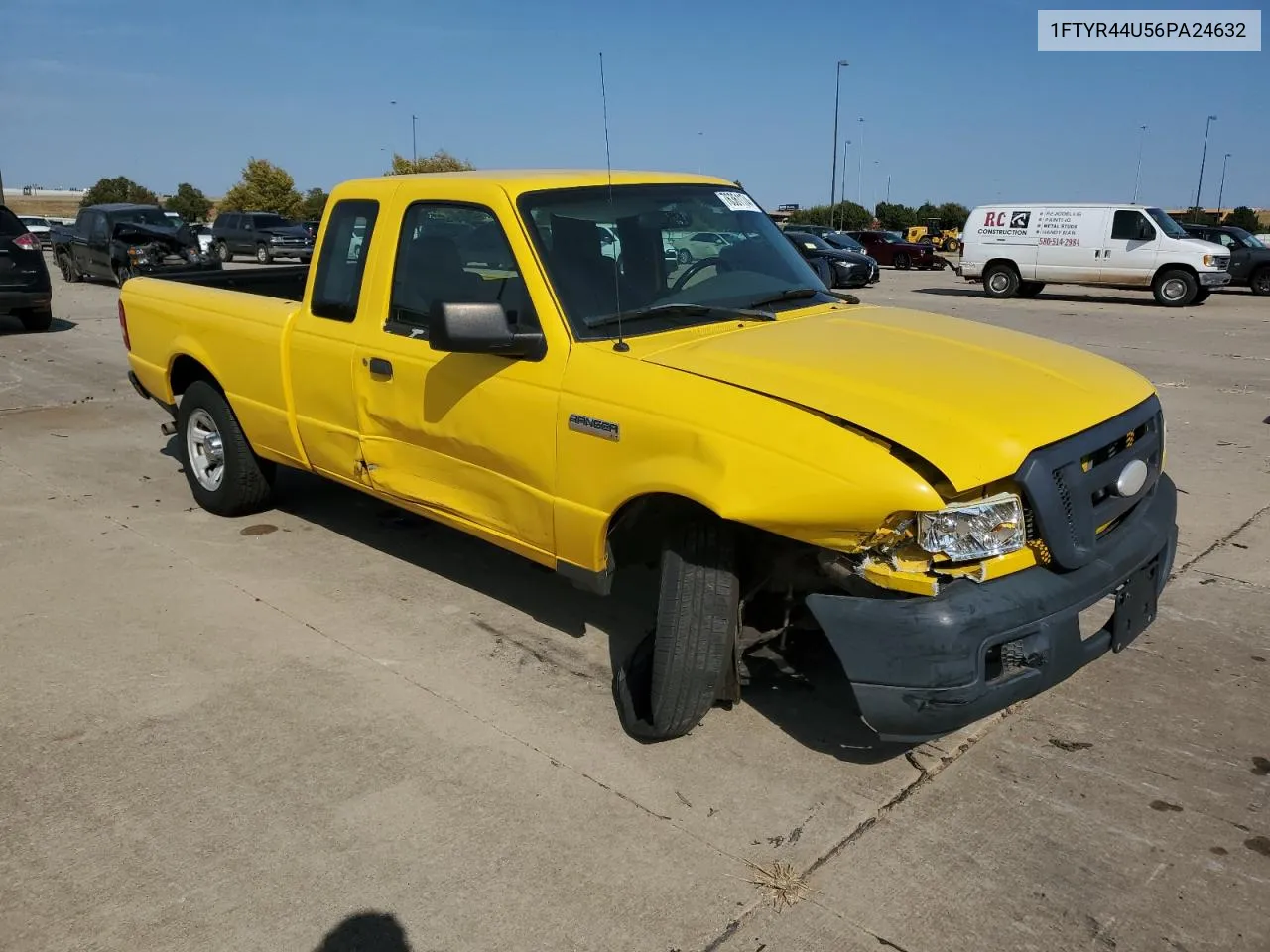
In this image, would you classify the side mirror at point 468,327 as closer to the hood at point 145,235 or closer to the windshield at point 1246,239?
the hood at point 145,235

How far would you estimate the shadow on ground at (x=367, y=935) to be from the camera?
2660mm

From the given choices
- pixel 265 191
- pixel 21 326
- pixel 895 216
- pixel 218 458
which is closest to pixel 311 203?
pixel 265 191

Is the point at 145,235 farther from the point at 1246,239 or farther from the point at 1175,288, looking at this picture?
the point at 1246,239

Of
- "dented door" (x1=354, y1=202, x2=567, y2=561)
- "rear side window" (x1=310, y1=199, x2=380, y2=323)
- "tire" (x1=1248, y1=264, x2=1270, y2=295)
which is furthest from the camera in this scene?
"tire" (x1=1248, y1=264, x2=1270, y2=295)

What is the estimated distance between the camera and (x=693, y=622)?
11.0 feet

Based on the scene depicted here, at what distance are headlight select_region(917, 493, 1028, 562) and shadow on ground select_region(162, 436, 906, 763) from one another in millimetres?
858

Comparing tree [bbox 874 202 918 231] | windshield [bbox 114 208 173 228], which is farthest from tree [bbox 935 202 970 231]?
windshield [bbox 114 208 173 228]

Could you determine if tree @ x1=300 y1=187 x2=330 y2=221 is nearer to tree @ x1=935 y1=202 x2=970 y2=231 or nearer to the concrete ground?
tree @ x1=935 y1=202 x2=970 y2=231

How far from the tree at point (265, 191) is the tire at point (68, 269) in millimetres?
44594

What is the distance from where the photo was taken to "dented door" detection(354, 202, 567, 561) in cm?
383

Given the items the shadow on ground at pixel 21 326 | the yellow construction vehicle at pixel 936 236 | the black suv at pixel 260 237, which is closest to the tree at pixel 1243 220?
the yellow construction vehicle at pixel 936 236

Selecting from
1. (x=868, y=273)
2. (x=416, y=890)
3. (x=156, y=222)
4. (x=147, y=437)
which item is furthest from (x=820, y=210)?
(x=416, y=890)

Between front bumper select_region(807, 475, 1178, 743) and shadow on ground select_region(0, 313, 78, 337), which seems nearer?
front bumper select_region(807, 475, 1178, 743)

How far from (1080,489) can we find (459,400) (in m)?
2.26
